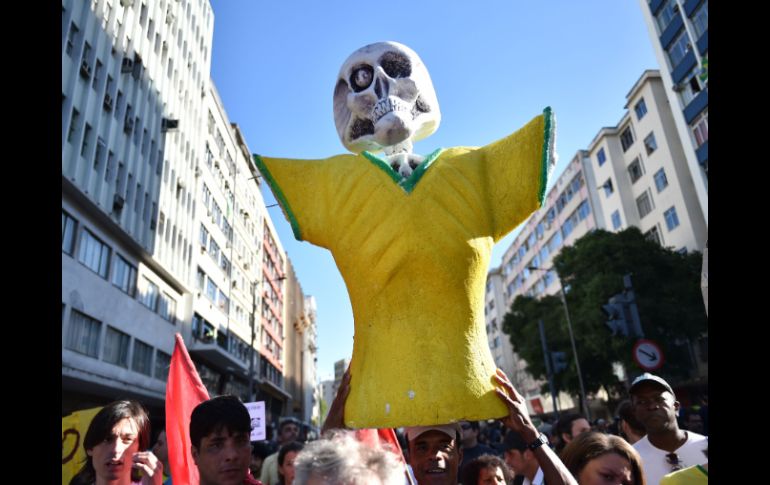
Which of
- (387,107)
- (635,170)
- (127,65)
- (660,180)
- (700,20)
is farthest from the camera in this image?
(635,170)

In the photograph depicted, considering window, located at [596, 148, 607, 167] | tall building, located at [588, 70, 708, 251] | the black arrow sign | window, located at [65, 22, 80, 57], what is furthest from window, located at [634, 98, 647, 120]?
the black arrow sign

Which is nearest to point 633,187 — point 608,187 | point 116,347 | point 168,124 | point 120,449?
point 608,187

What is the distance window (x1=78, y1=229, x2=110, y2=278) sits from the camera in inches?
669

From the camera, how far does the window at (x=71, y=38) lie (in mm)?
16344

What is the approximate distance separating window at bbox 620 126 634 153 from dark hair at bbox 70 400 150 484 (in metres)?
32.9

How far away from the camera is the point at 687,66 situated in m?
23.6

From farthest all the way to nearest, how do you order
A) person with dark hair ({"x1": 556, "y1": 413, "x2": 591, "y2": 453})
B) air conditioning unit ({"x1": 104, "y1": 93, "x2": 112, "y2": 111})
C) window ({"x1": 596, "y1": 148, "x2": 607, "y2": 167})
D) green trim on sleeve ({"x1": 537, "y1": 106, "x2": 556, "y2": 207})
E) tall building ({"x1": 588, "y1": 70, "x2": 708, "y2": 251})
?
window ({"x1": 596, "y1": 148, "x2": 607, "y2": 167}) → tall building ({"x1": 588, "y1": 70, "x2": 708, "y2": 251}) → air conditioning unit ({"x1": 104, "y1": 93, "x2": 112, "y2": 111}) → person with dark hair ({"x1": 556, "y1": 413, "x2": 591, "y2": 453}) → green trim on sleeve ({"x1": 537, "y1": 106, "x2": 556, "y2": 207})

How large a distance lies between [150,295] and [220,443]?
21.6 meters

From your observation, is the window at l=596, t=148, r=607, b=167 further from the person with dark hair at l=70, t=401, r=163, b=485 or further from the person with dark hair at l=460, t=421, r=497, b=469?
the person with dark hair at l=70, t=401, r=163, b=485

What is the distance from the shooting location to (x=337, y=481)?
5.42 feet

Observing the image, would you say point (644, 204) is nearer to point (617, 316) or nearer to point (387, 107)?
point (617, 316)

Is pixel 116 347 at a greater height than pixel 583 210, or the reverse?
pixel 583 210

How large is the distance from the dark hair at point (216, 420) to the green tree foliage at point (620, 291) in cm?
1927
